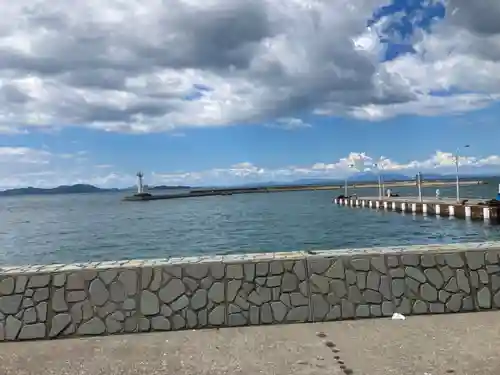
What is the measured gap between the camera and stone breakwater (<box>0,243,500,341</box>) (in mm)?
6031

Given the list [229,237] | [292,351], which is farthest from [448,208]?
[292,351]

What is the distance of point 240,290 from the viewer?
20.3 feet

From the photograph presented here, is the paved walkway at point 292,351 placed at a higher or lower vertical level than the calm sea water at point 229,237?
higher

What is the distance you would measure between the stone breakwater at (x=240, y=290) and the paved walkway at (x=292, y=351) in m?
0.17

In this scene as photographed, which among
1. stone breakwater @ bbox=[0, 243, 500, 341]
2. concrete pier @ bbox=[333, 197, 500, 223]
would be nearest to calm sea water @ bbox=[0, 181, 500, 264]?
concrete pier @ bbox=[333, 197, 500, 223]

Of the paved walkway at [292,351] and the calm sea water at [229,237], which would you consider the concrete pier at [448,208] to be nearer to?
the calm sea water at [229,237]

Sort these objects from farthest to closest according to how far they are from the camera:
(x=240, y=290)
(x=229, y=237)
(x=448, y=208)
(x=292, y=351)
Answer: (x=448, y=208) → (x=229, y=237) → (x=240, y=290) → (x=292, y=351)

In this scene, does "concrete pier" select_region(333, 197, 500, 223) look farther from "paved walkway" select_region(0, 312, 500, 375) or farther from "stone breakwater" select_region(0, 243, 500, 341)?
"paved walkway" select_region(0, 312, 500, 375)

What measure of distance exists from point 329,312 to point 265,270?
0.82 meters

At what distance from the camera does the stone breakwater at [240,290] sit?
603 cm

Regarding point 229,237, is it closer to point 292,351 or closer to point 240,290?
point 240,290

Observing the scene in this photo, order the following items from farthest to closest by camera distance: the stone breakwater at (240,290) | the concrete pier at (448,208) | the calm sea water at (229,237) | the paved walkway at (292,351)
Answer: the concrete pier at (448,208), the calm sea water at (229,237), the stone breakwater at (240,290), the paved walkway at (292,351)

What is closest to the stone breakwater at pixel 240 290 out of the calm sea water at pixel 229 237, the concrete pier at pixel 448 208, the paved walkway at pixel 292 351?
the paved walkway at pixel 292 351

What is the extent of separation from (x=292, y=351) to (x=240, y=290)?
1.19 metres
